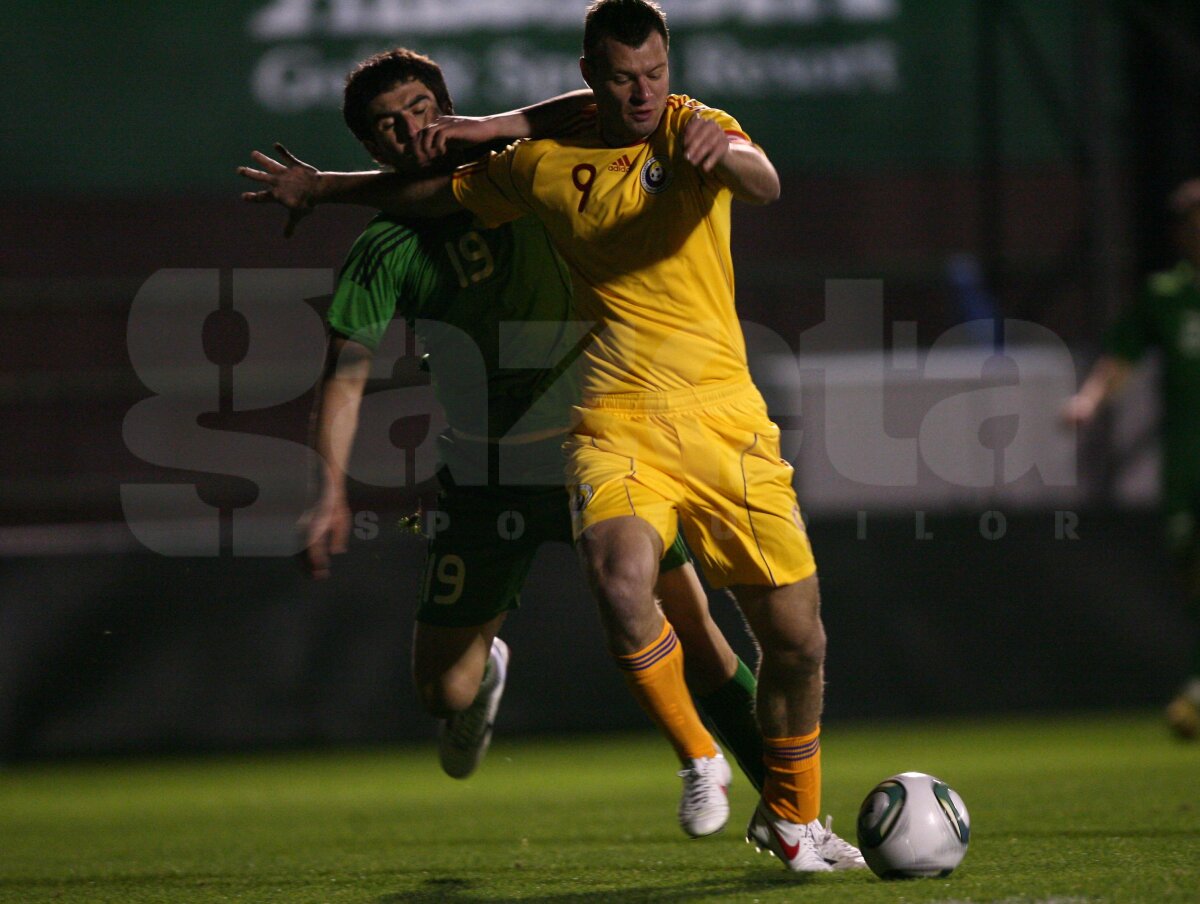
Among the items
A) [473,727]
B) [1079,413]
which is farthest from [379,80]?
[1079,413]

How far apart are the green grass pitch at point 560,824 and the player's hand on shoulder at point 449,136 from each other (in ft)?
6.54

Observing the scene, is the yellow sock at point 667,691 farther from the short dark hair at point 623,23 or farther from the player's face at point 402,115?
the player's face at point 402,115

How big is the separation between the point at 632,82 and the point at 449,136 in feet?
2.27

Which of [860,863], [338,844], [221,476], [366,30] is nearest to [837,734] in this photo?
[338,844]

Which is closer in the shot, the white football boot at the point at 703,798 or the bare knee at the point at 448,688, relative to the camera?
the white football boot at the point at 703,798

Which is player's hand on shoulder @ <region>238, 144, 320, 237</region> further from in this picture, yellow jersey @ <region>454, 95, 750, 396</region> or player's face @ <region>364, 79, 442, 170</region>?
yellow jersey @ <region>454, 95, 750, 396</region>

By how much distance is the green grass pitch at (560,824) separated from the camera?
174 inches

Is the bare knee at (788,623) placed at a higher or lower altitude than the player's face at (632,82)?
lower

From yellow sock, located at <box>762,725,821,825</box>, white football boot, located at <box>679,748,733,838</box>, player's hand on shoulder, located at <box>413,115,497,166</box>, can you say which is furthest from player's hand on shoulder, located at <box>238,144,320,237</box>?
yellow sock, located at <box>762,725,821,825</box>

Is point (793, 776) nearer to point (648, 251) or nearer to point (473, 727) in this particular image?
point (648, 251)

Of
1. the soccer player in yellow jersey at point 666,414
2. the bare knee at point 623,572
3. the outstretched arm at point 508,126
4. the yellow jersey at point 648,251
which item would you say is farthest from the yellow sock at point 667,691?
the outstretched arm at point 508,126

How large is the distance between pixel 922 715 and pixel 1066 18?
611 centimetres

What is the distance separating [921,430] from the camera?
10.6 metres

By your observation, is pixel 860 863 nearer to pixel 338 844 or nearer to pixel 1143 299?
pixel 338 844
